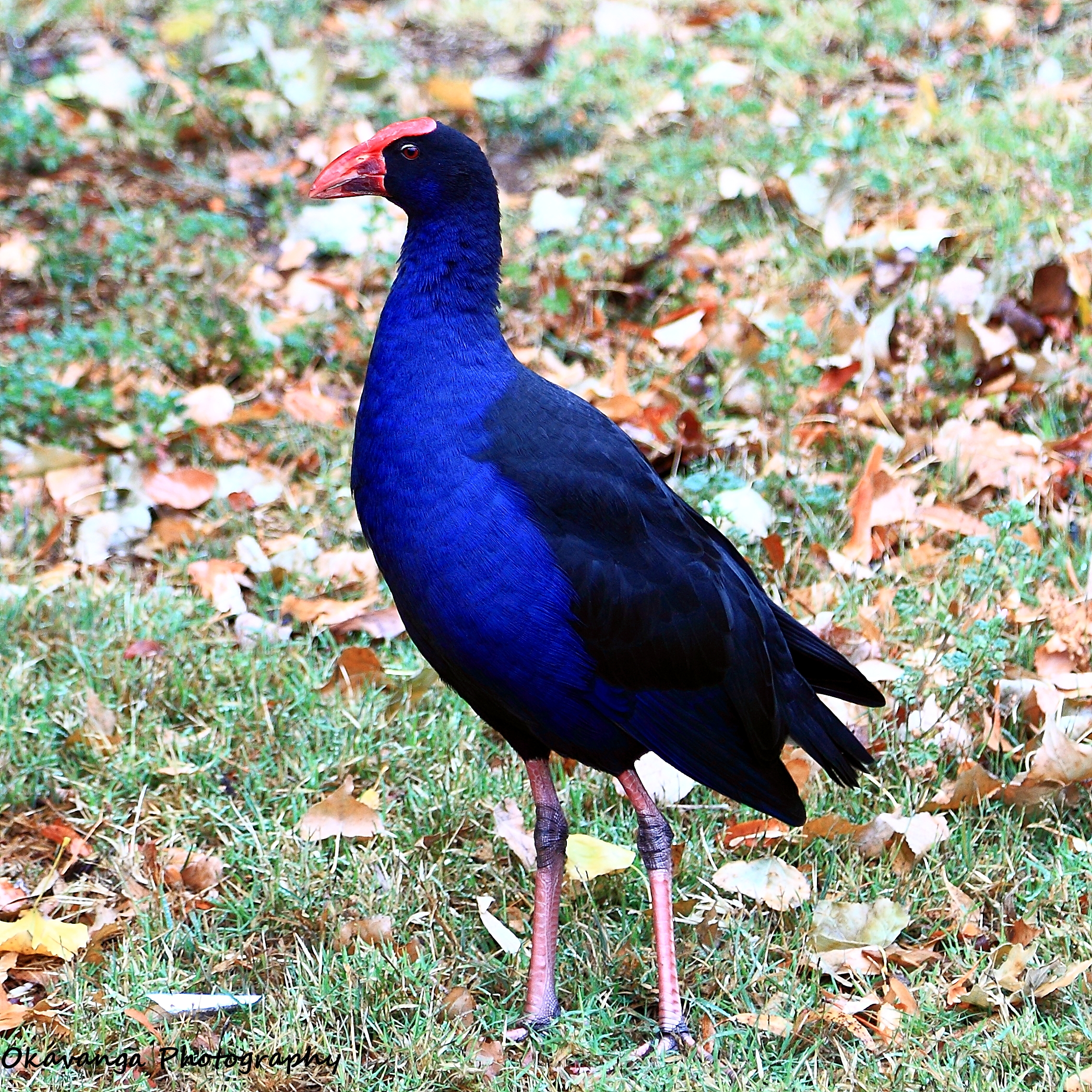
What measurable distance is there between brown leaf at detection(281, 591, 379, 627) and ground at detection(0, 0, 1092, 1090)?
0.04 feet

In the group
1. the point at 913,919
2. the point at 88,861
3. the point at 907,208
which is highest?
the point at 907,208

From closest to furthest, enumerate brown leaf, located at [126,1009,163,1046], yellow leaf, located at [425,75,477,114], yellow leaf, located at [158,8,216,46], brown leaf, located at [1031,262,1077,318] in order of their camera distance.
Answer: brown leaf, located at [126,1009,163,1046] → brown leaf, located at [1031,262,1077,318] → yellow leaf, located at [425,75,477,114] → yellow leaf, located at [158,8,216,46]

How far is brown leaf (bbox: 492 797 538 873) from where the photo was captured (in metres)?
3.18

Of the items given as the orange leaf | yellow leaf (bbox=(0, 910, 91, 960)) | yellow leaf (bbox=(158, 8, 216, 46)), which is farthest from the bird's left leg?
yellow leaf (bbox=(158, 8, 216, 46))

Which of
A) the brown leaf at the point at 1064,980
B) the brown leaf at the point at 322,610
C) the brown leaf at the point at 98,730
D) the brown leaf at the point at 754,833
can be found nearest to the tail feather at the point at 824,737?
the brown leaf at the point at 754,833

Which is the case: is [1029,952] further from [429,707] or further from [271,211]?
[271,211]

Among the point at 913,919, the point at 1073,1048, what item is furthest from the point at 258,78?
the point at 1073,1048

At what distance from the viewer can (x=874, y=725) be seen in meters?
3.41

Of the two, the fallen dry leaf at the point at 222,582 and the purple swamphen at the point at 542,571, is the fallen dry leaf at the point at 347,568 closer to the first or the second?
the fallen dry leaf at the point at 222,582

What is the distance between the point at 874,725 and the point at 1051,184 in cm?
258

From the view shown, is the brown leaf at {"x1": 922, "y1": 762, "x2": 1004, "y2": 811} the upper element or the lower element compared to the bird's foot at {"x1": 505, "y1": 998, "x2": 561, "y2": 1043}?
upper

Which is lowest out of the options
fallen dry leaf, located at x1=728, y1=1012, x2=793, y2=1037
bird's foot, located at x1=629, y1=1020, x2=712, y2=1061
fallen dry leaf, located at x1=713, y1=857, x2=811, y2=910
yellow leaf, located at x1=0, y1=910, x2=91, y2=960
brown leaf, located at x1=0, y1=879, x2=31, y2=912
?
brown leaf, located at x1=0, y1=879, x2=31, y2=912

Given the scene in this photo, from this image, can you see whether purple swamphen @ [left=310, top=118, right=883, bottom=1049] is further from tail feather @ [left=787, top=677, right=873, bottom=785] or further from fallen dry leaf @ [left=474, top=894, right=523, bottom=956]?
fallen dry leaf @ [left=474, top=894, right=523, bottom=956]

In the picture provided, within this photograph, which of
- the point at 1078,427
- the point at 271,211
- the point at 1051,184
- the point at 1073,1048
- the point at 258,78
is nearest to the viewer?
the point at 1073,1048
